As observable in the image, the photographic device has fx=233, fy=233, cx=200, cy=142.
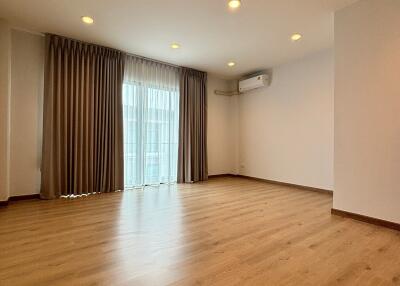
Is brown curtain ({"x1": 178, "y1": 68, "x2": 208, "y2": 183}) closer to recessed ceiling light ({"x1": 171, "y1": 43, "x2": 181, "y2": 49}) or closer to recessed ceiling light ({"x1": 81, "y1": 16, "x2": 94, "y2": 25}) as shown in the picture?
recessed ceiling light ({"x1": 171, "y1": 43, "x2": 181, "y2": 49})

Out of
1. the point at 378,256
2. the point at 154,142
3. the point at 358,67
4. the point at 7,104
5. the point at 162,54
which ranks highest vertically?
the point at 162,54

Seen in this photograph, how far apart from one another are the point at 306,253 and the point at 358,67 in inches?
87.9

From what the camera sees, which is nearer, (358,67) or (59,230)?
(59,230)

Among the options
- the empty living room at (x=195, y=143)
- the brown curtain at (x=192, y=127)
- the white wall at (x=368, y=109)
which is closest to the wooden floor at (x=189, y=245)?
the empty living room at (x=195, y=143)

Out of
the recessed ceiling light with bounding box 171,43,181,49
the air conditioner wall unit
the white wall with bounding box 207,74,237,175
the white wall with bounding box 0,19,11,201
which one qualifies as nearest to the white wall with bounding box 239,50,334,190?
the air conditioner wall unit

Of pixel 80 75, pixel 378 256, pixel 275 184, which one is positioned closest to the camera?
pixel 378 256

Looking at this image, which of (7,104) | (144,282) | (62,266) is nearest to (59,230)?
(62,266)

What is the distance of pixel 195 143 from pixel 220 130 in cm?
103

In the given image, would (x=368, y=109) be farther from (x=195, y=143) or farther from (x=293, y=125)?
(x=195, y=143)

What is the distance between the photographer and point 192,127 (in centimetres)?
537

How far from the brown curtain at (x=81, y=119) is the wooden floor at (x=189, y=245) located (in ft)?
1.76

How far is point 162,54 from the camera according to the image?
4484mm

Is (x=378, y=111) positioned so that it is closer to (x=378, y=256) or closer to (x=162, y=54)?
(x=378, y=256)

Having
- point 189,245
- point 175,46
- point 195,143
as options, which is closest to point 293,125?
point 195,143
